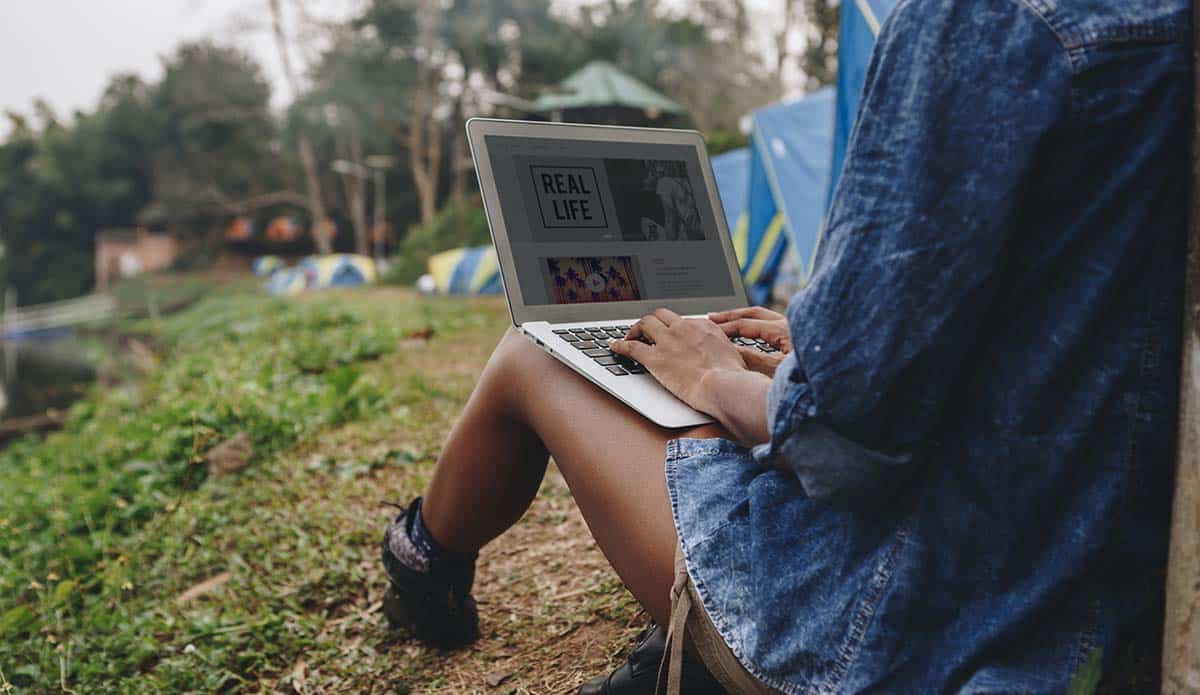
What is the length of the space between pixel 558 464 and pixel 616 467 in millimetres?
147

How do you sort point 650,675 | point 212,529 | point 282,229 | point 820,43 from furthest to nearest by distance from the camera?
point 282,229 < point 820,43 < point 212,529 < point 650,675

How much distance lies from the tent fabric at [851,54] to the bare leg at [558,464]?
7.82 feet

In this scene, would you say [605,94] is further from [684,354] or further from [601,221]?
[684,354]

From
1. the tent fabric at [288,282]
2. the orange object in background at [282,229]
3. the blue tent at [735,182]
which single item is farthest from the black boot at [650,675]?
the orange object in background at [282,229]

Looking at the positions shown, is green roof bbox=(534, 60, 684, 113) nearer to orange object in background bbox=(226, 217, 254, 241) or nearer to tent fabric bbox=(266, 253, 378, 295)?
tent fabric bbox=(266, 253, 378, 295)

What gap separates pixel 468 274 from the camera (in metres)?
14.2

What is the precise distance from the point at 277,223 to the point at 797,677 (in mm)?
36045

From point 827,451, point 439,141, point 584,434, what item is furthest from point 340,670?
point 439,141

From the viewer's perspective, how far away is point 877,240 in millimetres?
748

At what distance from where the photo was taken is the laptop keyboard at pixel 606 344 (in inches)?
46.4

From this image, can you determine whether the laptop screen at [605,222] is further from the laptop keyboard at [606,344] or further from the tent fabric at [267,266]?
Answer: the tent fabric at [267,266]

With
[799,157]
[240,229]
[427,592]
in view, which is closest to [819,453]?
[427,592]

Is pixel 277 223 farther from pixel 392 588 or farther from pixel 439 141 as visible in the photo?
pixel 392 588

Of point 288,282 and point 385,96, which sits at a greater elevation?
point 385,96
